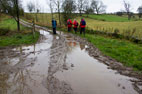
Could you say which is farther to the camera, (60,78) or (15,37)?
(15,37)

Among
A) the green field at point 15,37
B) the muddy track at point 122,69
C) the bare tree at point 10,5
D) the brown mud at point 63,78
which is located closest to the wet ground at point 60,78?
the brown mud at point 63,78

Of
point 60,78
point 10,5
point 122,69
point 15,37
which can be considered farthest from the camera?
point 10,5

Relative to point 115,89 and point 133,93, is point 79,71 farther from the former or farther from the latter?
point 133,93

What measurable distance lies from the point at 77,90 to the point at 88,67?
195cm

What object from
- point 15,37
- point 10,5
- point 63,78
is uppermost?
point 10,5

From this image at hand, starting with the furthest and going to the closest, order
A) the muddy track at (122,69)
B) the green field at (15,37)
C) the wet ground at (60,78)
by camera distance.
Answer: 1. the green field at (15,37)
2. the muddy track at (122,69)
3. the wet ground at (60,78)

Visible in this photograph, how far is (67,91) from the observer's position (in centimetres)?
363

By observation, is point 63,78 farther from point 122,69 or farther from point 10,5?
point 10,5

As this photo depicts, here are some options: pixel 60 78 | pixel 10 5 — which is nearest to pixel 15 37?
pixel 10 5

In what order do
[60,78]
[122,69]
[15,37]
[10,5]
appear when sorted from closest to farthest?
[60,78] → [122,69] → [15,37] → [10,5]

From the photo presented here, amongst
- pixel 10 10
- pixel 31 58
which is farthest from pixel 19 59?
pixel 10 10

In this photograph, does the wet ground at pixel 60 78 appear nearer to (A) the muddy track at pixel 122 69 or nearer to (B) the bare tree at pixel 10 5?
(A) the muddy track at pixel 122 69

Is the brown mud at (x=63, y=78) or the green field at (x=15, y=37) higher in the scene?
the green field at (x=15, y=37)

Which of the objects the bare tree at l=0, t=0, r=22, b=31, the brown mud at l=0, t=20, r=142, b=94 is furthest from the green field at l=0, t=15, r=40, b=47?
the brown mud at l=0, t=20, r=142, b=94
